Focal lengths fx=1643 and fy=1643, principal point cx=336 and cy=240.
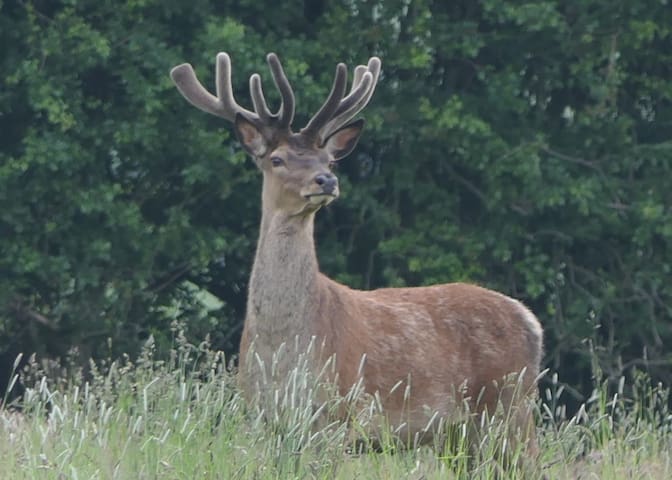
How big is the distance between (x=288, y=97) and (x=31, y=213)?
4.40 m

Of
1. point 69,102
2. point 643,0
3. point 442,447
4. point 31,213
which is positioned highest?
point 643,0

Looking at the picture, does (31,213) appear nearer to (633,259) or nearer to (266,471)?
(633,259)

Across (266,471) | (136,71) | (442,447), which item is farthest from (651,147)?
(266,471)

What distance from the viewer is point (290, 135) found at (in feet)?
23.9

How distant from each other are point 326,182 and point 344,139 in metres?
0.75

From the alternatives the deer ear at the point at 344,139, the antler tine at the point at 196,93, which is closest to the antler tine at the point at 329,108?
the deer ear at the point at 344,139

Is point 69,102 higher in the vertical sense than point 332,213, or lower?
higher

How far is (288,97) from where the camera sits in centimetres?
717

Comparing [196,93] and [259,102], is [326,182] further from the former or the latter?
[196,93]

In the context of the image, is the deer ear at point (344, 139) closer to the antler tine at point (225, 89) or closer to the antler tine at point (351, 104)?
the antler tine at point (351, 104)

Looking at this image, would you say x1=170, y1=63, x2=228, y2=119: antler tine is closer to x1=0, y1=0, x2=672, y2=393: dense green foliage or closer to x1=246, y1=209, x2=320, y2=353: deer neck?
x1=246, y1=209, x2=320, y2=353: deer neck

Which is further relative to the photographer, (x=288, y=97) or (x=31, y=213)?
(x=31, y=213)

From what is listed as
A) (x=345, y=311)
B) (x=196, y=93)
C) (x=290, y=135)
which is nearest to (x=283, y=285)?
(x=345, y=311)

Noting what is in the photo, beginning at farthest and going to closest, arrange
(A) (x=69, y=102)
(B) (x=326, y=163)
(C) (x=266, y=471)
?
(A) (x=69, y=102), (B) (x=326, y=163), (C) (x=266, y=471)
